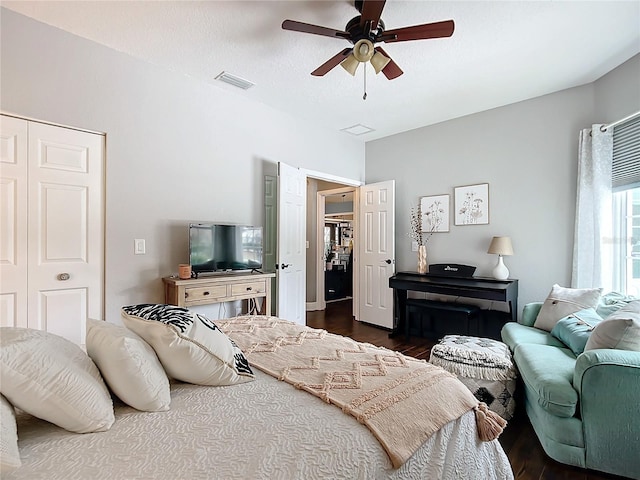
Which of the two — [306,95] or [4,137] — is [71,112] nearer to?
[4,137]

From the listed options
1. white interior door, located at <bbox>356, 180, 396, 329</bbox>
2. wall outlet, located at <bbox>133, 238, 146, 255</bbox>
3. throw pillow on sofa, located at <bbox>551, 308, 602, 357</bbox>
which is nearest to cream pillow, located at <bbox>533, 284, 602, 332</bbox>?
throw pillow on sofa, located at <bbox>551, 308, 602, 357</bbox>

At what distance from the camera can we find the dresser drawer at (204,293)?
9.34 ft

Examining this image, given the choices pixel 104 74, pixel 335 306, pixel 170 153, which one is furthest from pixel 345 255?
pixel 104 74

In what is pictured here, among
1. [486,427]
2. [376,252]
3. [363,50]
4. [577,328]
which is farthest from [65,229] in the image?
[577,328]

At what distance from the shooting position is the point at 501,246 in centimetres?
354

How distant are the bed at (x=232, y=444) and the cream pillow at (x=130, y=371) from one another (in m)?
0.03

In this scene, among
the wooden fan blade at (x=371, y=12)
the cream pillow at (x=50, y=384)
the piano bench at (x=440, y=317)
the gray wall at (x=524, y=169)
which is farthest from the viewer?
the piano bench at (x=440, y=317)

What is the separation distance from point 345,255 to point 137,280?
4857 mm

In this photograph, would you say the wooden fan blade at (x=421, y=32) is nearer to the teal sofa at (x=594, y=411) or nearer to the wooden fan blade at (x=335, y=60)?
the wooden fan blade at (x=335, y=60)

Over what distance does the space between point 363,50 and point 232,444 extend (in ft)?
7.54

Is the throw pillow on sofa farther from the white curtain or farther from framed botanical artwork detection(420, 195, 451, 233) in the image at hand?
framed botanical artwork detection(420, 195, 451, 233)

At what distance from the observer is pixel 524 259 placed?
11.9 ft

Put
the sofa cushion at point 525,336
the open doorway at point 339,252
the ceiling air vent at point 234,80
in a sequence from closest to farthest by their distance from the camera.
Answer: the sofa cushion at point 525,336, the ceiling air vent at point 234,80, the open doorway at point 339,252

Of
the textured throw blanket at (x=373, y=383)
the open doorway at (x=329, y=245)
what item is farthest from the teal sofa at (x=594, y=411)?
the open doorway at (x=329, y=245)
